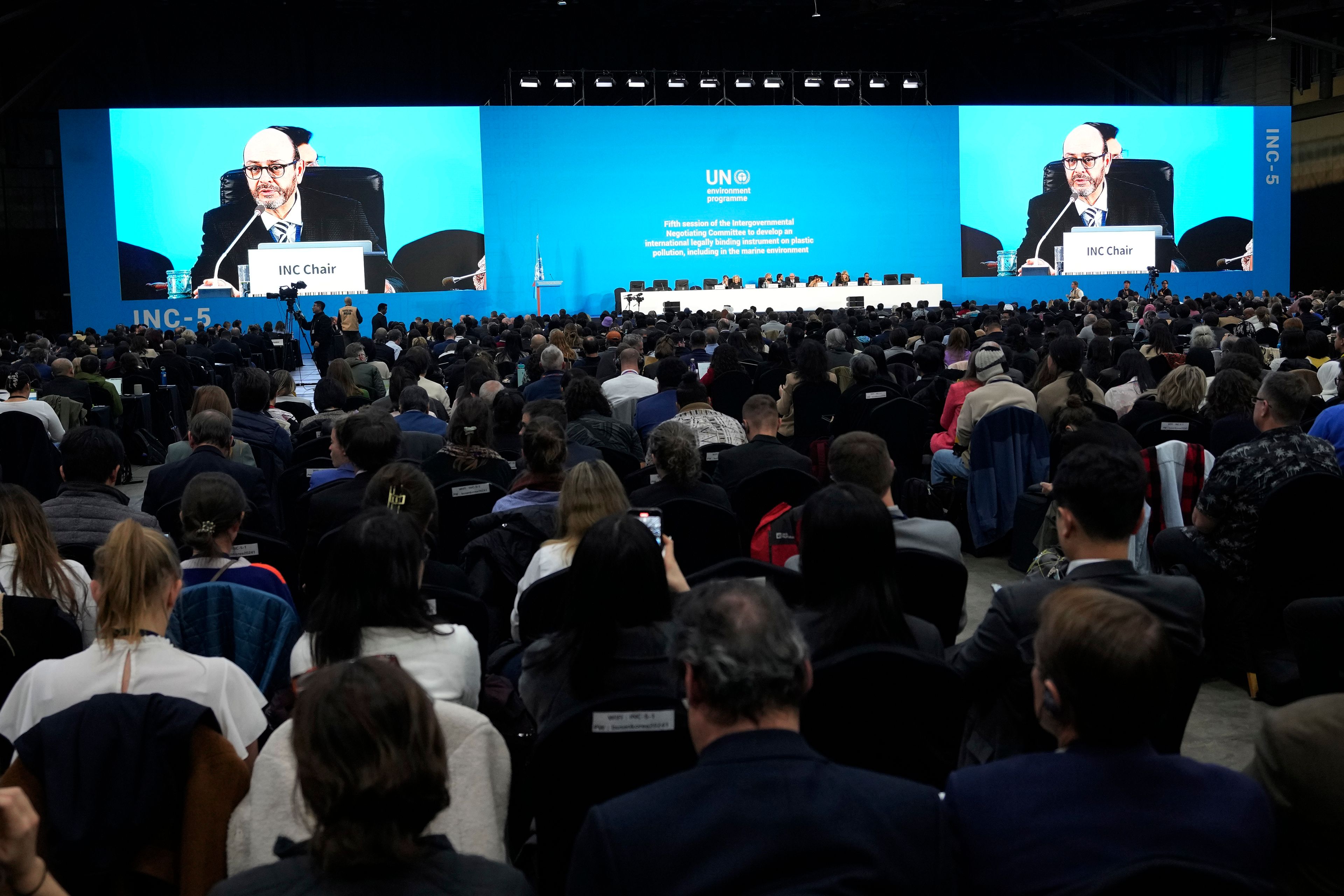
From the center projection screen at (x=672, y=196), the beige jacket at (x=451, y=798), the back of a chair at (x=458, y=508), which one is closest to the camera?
the beige jacket at (x=451, y=798)

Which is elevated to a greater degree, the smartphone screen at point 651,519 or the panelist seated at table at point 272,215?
the panelist seated at table at point 272,215

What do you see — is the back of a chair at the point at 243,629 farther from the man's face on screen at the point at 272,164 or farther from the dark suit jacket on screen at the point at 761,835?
the man's face on screen at the point at 272,164

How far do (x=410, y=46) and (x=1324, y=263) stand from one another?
19.8 meters

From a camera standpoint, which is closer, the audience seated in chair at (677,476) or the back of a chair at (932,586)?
the back of a chair at (932,586)

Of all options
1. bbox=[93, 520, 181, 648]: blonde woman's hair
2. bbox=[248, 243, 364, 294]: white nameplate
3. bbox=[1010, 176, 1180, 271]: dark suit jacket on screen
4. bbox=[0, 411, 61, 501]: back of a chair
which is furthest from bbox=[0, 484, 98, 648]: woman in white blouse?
bbox=[1010, 176, 1180, 271]: dark suit jacket on screen

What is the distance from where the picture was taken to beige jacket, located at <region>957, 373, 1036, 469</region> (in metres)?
6.19

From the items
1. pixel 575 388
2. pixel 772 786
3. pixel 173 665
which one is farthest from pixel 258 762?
pixel 575 388

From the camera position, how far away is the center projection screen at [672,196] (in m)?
20.5

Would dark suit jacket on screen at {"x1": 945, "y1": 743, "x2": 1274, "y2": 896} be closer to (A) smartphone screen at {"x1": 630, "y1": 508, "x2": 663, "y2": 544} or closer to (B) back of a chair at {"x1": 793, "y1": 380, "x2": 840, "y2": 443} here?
(A) smartphone screen at {"x1": 630, "y1": 508, "x2": 663, "y2": 544}

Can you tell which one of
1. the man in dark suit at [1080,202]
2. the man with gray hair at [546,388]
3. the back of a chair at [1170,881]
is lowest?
the back of a chair at [1170,881]

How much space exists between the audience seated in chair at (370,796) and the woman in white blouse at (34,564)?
205 centimetres

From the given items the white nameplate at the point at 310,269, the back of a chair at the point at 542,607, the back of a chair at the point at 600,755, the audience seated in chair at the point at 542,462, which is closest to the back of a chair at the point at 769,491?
the audience seated in chair at the point at 542,462

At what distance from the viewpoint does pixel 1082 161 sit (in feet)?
78.3

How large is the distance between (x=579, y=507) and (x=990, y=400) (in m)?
3.39
